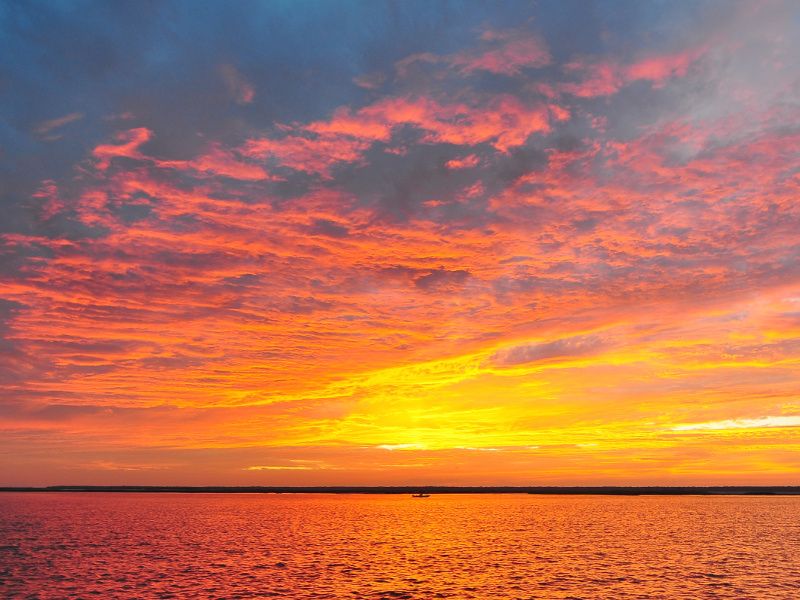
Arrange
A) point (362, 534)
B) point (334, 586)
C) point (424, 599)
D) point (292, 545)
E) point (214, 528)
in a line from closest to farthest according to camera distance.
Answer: point (424, 599)
point (334, 586)
point (292, 545)
point (362, 534)
point (214, 528)

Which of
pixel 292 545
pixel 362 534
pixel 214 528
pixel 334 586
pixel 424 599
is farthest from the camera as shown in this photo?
pixel 214 528

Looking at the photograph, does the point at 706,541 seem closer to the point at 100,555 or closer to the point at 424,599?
the point at 424,599

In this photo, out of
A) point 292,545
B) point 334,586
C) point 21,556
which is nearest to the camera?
point 334,586

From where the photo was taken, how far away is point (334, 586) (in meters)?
52.9

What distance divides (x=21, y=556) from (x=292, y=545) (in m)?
33.5

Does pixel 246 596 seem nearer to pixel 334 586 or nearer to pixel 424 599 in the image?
pixel 334 586

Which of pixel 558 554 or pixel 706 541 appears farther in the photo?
pixel 706 541

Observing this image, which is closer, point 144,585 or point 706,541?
point 144,585

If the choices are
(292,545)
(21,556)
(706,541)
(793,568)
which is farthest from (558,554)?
(21,556)

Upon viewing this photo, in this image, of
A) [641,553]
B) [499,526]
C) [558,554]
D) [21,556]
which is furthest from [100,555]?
[499,526]

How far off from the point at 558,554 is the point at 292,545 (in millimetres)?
37326

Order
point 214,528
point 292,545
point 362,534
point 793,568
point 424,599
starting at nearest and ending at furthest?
point 424,599
point 793,568
point 292,545
point 362,534
point 214,528

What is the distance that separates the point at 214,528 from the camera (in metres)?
118

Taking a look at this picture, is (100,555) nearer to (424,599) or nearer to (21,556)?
(21,556)
